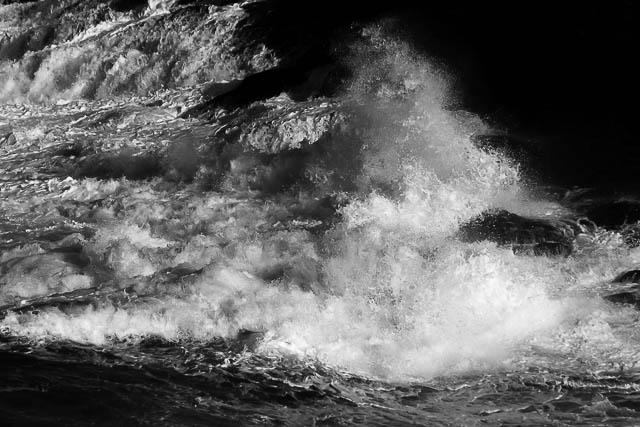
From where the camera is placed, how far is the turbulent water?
4934 mm

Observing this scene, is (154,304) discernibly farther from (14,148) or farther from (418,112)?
(14,148)

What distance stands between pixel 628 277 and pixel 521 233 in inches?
40.2

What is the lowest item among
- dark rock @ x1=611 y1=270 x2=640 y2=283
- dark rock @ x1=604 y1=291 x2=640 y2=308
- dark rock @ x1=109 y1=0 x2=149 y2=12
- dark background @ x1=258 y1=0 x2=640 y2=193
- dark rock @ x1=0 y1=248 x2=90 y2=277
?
dark rock @ x1=0 y1=248 x2=90 y2=277

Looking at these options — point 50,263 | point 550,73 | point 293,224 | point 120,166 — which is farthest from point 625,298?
point 120,166

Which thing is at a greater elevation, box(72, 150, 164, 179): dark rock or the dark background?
the dark background

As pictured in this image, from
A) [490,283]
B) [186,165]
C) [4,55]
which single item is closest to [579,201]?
[490,283]

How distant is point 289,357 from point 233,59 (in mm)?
7049

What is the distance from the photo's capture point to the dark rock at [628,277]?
6332 millimetres

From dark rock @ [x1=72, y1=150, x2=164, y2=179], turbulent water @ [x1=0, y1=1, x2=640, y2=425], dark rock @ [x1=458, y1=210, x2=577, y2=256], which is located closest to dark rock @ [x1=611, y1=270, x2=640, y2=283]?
turbulent water @ [x1=0, y1=1, x2=640, y2=425]

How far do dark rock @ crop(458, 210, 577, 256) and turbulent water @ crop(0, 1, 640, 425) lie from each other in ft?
Result: 0.35

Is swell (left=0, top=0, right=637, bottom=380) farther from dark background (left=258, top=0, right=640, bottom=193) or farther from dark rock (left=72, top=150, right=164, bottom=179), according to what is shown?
dark background (left=258, top=0, right=640, bottom=193)

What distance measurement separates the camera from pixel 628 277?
638 cm

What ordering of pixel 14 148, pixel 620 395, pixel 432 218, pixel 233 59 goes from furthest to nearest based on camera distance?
1. pixel 233 59
2. pixel 14 148
3. pixel 432 218
4. pixel 620 395

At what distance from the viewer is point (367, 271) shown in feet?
21.5
